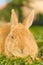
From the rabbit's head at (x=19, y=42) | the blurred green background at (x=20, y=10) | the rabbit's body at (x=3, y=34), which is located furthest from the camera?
the blurred green background at (x=20, y=10)

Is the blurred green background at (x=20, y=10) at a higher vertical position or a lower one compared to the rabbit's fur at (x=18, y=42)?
lower

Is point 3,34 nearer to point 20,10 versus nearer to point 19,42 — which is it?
point 19,42

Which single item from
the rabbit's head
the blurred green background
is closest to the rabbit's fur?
the rabbit's head

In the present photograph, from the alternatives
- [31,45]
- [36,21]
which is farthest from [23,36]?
[36,21]

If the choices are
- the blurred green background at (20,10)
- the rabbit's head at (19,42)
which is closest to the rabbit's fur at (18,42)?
the rabbit's head at (19,42)

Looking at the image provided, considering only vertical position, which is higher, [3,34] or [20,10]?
[3,34]

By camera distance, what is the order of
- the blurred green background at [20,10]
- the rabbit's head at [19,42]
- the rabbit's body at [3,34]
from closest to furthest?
the rabbit's head at [19,42], the rabbit's body at [3,34], the blurred green background at [20,10]

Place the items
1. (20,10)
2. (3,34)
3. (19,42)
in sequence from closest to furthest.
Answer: (19,42) → (3,34) → (20,10)

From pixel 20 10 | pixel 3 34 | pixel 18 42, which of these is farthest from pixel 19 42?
pixel 20 10

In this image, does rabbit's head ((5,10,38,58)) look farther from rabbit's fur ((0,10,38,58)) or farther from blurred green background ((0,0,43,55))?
blurred green background ((0,0,43,55))

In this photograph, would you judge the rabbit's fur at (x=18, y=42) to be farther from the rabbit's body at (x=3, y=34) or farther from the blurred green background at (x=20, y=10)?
the blurred green background at (x=20, y=10)

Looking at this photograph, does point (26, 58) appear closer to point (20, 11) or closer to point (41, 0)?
point (20, 11)
